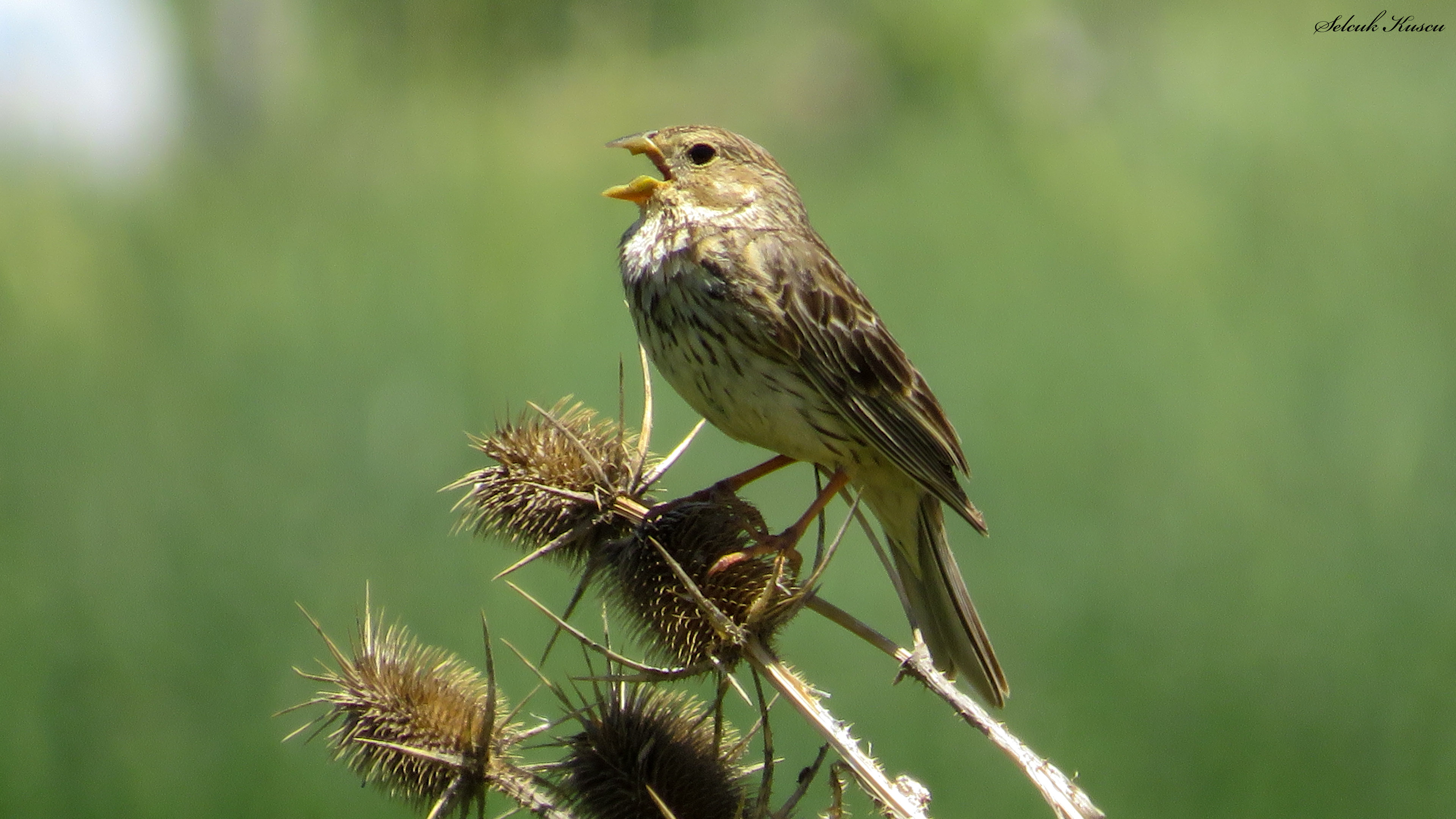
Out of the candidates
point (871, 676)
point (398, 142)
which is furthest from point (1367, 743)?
point (398, 142)

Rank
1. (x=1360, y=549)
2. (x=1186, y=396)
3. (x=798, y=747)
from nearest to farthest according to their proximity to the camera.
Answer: (x=798, y=747)
(x=1360, y=549)
(x=1186, y=396)

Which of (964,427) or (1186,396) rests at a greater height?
(1186,396)

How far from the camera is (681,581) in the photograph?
2.31m

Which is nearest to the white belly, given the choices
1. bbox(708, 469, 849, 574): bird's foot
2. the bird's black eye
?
bbox(708, 469, 849, 574): bird's foot

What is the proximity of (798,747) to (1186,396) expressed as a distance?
14.3 ft

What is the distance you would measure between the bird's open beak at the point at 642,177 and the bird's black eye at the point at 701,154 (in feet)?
0.23

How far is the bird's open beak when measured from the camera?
126 inches

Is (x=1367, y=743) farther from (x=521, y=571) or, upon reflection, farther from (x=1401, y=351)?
(x=521, y=571)

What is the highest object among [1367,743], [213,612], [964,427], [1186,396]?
[1186,396]

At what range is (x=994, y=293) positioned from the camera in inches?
309

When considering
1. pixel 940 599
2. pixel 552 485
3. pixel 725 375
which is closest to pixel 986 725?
pixel 552 485

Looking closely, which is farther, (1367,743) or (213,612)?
(1367,743)

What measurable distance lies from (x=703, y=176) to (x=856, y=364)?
65 centimetres

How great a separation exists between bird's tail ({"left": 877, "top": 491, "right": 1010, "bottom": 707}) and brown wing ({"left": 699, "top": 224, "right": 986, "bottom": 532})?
15 cm
